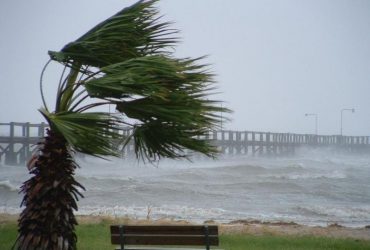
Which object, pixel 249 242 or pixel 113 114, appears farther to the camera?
pixel 249 242

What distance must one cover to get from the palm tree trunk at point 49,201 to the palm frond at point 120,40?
842mm

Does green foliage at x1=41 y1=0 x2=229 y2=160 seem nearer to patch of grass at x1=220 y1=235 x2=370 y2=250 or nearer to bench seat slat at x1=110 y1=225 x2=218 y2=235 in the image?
bench seat slat at x1=110 y1=225 x2=218 y2=235

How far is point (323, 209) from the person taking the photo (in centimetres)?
1736

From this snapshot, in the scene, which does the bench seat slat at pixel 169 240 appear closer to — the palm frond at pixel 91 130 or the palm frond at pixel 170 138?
the palm frond at pixel 170 138

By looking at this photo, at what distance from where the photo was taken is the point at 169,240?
5.13m

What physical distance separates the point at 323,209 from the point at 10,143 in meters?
29.7

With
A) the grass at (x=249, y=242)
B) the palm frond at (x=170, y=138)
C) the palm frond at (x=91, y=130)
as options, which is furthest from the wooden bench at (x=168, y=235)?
the grass at (x=249, y=242)

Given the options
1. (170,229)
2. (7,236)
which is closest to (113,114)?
(170,229)

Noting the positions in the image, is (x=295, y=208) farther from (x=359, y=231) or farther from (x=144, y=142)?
(x=144, y=142)

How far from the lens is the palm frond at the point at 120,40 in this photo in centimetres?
462

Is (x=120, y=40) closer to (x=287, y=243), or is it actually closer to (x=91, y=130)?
(x=91, y=130)

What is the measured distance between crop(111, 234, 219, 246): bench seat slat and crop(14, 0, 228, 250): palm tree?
0.75 m

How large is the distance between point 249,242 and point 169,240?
3543mm

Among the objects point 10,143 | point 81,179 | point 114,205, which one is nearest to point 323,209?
point 114,205
